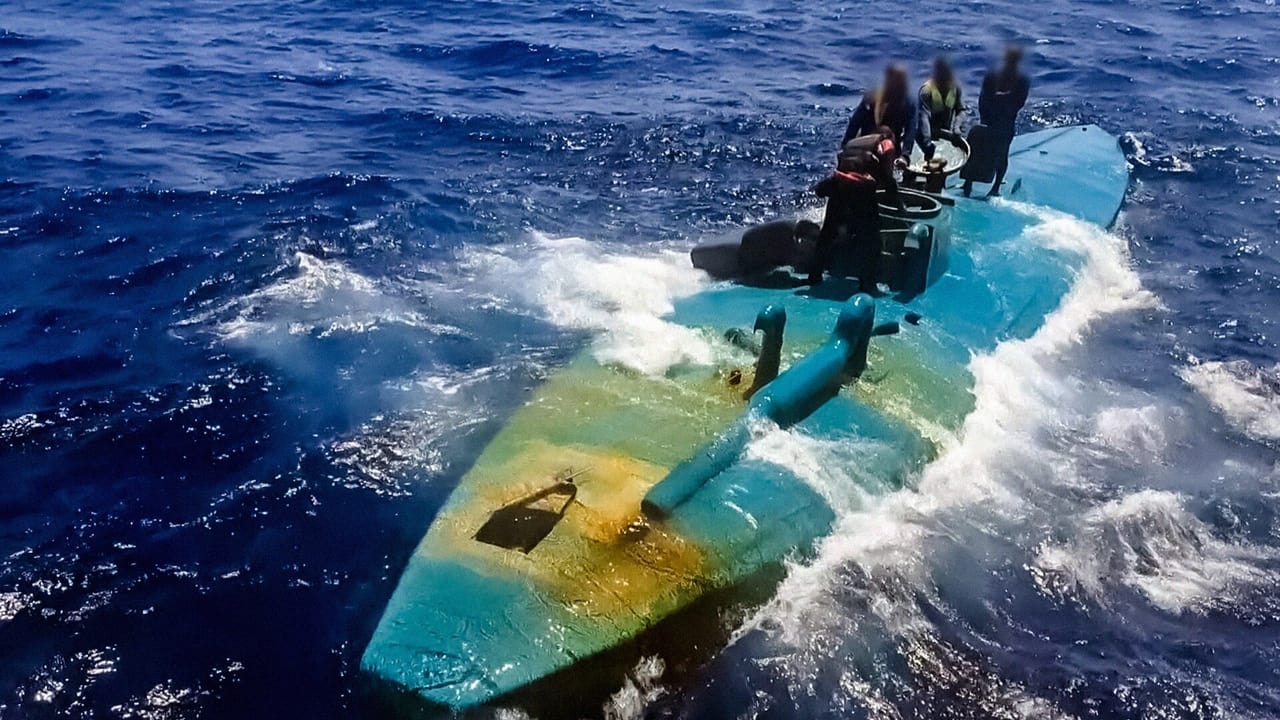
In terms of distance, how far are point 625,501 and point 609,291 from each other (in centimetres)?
487

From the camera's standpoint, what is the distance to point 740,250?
34.9 feet

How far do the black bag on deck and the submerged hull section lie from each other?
11.0 ft

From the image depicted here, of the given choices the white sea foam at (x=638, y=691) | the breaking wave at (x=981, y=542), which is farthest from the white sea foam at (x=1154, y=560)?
the white sea foam at (x=638, y=691)

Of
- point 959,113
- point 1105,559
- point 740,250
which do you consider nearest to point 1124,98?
point 959,113

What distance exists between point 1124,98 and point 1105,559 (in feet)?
51.7

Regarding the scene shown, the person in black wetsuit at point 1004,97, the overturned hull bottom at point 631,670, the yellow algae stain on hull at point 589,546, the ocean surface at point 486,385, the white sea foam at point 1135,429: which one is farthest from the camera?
the person in black wetsuit at point 1004,97

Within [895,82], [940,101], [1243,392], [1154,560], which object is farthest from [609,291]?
[1243,392]

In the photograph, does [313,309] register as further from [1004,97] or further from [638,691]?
[1004,97]

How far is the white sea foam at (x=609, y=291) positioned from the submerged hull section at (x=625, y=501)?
30cm

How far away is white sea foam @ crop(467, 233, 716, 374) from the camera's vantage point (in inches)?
354

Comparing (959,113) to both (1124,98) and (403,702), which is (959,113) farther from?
(403,702)

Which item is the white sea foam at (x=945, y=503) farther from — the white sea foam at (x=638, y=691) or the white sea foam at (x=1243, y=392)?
the white sea foam at (x=1243, y=392)

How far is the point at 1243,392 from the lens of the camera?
32.7ft

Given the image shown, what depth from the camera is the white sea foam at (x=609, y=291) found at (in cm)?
900
